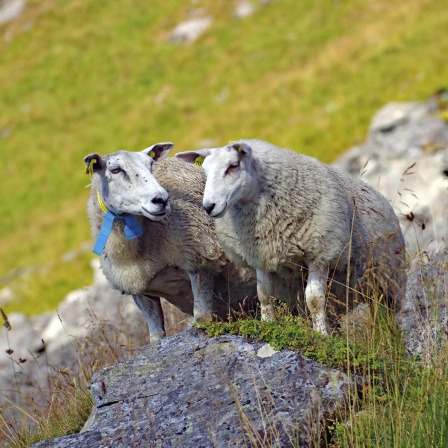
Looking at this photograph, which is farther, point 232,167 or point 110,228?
point 110,228

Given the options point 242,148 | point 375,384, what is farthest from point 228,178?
point 375,384

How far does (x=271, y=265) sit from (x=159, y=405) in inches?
77.6

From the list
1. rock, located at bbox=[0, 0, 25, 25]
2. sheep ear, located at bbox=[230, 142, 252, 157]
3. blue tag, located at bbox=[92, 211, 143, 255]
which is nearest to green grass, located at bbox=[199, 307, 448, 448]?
sheep ear, located at bbox=[230, 142, 252, 157]

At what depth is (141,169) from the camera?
296 inches

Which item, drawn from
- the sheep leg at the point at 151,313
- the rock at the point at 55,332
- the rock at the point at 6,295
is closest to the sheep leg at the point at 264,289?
the sheep leg at the point at 151,313

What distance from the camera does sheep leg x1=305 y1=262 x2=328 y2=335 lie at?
6950 millimetres

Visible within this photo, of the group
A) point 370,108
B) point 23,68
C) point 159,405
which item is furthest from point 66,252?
point 159,405

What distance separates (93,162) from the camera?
25.3ft

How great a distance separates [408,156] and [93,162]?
1258 centimetres

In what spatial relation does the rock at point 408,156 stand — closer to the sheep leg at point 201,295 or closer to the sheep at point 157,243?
the sheep at point 157,243

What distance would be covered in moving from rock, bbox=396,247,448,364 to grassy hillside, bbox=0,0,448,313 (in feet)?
54.9

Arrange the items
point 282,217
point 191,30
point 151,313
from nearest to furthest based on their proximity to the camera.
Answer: point 282,217
point 151,313
point 191,30

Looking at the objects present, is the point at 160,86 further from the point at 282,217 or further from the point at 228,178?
the point at 228,178

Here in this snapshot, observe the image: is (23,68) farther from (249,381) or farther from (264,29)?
(249,381)
